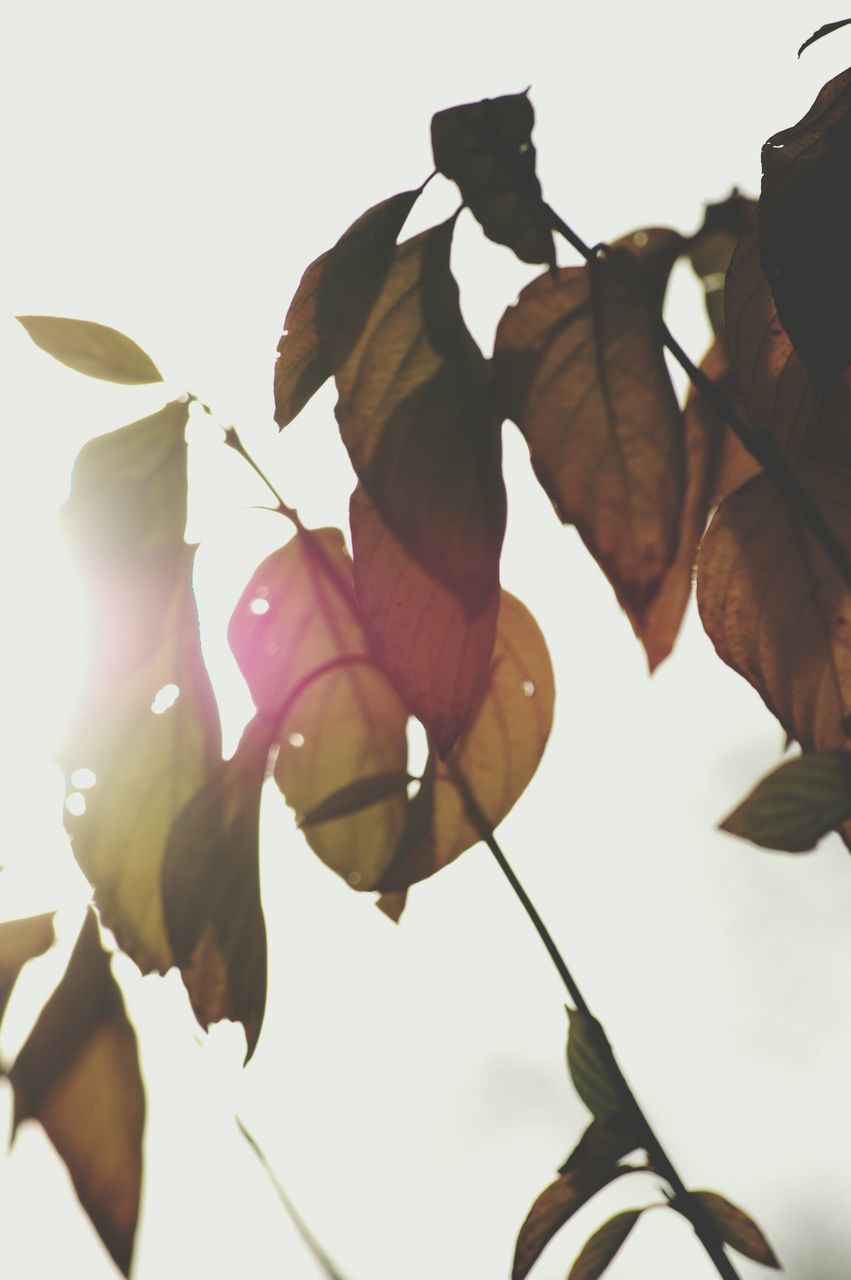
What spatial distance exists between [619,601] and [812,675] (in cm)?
7

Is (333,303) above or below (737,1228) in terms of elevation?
above

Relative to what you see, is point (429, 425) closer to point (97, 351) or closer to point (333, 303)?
point (333, 303)

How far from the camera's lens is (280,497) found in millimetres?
354

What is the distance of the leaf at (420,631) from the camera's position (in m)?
0.24

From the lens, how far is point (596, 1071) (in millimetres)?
325

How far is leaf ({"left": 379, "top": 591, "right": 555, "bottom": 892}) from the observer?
308mm

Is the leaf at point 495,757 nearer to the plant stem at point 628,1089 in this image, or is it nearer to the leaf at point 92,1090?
the plant stem at point 628,1089

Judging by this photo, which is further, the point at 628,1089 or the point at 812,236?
the point at 628,1089

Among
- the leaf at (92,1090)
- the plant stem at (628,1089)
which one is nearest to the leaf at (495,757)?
the plant stem at (628,1089)

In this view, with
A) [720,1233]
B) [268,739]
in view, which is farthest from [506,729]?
[720,1233]

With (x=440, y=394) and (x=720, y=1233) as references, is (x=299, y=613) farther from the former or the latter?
(x=720, y=1233)

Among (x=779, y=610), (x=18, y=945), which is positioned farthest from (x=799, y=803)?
(x=18, y=945)

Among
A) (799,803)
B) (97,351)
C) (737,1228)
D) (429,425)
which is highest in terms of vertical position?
(97,351)

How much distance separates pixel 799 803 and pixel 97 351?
28 centimetres
